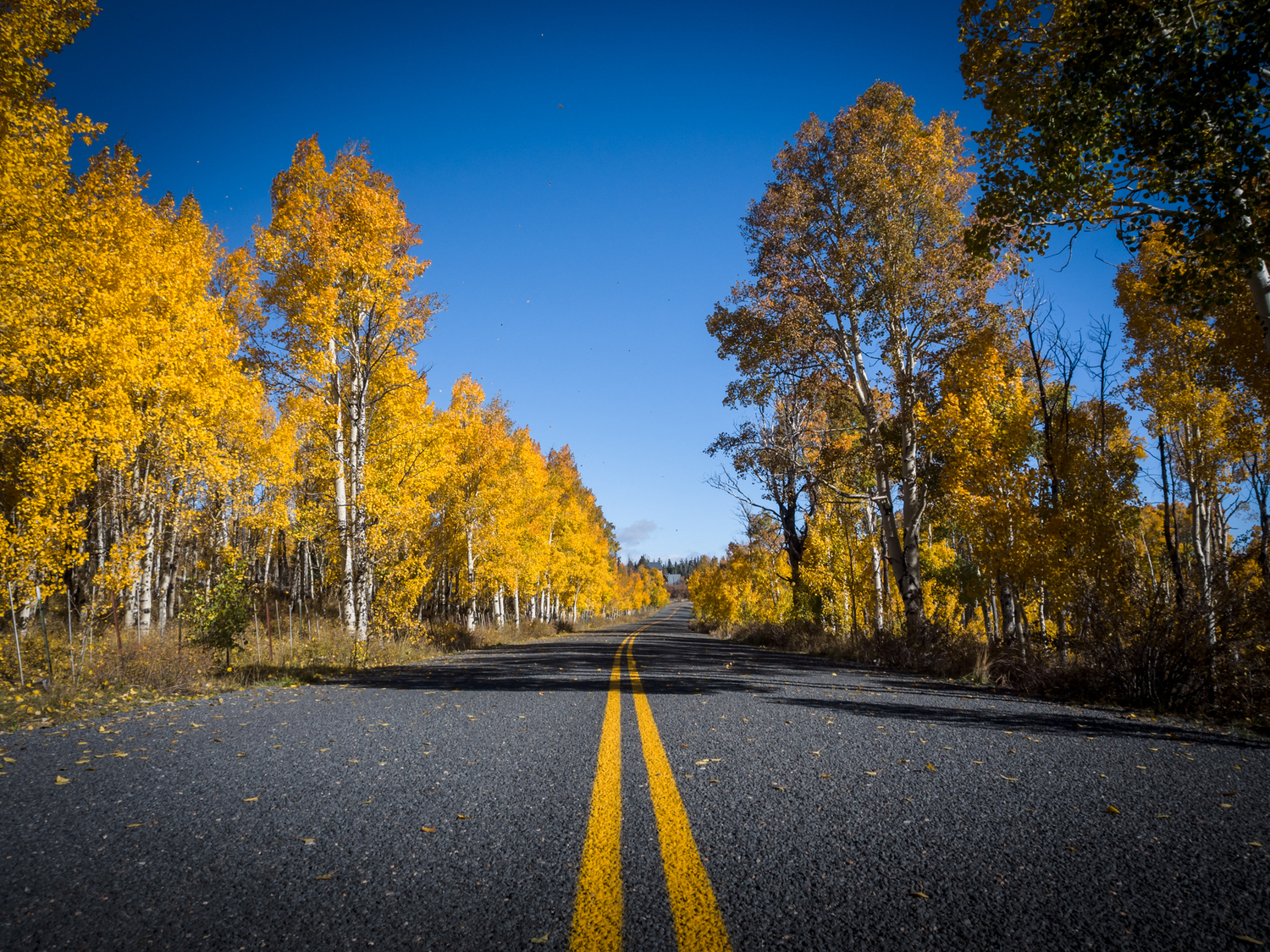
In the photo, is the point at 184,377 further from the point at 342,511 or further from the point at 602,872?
the point at 602,872

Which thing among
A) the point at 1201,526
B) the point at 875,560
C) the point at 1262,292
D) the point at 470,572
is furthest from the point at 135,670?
the point at 1201,526

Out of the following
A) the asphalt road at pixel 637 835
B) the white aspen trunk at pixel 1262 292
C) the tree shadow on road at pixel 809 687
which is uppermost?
the white aspen trunk at pixel 1262 292

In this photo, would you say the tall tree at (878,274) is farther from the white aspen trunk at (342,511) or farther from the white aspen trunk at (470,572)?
the white aspen trunk at (470,572)

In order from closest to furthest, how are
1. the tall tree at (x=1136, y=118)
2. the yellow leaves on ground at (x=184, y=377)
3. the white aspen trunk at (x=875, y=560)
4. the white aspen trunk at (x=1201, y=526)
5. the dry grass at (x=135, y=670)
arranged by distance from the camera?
the tall tree at (x=1136, y=118), the dry grass at (x=135, y=670), the yellow leaves on ground at (x=184, y=377), the white aspen trunk at (x=1201, y=526), the white aspen trunk at (x=875, y=560)

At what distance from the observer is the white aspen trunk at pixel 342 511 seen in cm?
1196

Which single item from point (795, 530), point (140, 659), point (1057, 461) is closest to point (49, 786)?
point (140, 659)

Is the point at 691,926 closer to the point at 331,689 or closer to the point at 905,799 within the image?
the point at 905,799

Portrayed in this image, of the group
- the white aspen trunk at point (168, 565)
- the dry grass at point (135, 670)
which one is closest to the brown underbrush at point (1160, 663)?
the dry grass at point (135, 670)

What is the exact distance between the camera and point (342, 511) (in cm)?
1246

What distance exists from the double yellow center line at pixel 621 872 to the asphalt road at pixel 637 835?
0.04 feet

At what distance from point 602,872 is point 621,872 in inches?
3.0

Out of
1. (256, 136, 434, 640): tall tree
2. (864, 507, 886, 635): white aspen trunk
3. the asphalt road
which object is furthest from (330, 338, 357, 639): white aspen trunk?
(864, 507, 886, 635): white aspen trunk

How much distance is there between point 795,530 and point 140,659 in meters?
17.7

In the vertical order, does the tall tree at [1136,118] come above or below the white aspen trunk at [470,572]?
above
